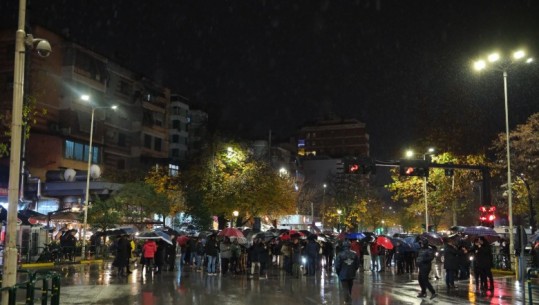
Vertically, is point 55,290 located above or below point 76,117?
below

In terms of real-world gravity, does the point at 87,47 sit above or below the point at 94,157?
above

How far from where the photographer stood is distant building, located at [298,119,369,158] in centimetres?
14400

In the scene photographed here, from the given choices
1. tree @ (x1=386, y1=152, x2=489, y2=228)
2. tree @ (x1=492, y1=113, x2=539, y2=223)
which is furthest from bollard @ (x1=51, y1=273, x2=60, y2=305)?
tree @ (x1=386, y1=152, x2=489, y2=228)

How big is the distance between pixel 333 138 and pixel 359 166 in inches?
4702

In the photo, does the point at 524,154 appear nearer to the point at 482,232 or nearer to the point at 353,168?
the point at 482,232

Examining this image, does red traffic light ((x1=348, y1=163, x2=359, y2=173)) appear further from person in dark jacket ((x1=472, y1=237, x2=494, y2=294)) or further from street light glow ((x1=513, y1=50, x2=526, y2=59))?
person in dark jacket ((x1=472, y1=237, x2=494, y2=294))

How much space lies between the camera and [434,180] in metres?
43.7

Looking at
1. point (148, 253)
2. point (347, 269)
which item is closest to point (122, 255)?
point (148, 253)

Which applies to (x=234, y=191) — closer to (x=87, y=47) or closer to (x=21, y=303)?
(x=87, y=47)

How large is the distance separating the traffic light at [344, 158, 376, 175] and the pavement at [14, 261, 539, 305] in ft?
17.4

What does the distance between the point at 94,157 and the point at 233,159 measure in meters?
16.1

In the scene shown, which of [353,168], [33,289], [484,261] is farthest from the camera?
[353,168]

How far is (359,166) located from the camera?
27656mm

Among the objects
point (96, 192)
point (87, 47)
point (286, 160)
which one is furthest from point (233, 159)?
point (286, 160)
